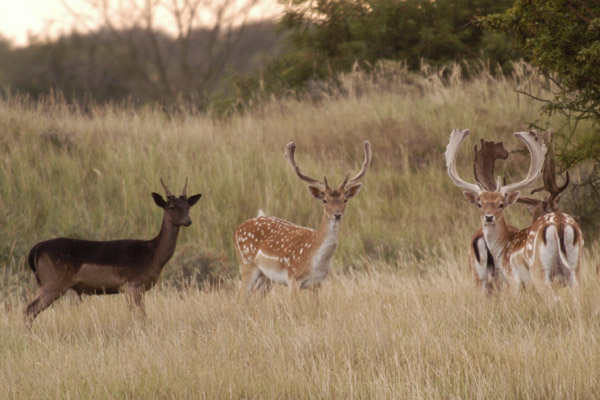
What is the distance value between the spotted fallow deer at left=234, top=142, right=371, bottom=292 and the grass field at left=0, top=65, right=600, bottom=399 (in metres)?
0.22

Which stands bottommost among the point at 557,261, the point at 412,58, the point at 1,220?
the point at 557,261

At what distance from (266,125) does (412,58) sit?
6.11 meters

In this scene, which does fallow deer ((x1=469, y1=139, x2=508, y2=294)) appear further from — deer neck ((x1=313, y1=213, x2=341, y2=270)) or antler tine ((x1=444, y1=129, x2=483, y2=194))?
deer neck ((x1=313, y1=213, x2=341, y2=270))

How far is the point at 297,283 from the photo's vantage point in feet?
22.1

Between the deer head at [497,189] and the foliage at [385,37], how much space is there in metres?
12.2

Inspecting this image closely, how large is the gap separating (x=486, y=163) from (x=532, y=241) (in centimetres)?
138

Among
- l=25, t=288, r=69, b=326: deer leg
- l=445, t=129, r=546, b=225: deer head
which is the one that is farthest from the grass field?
l=445, t=129, r=546, b=225: deer head

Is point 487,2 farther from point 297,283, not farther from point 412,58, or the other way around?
point 297,283

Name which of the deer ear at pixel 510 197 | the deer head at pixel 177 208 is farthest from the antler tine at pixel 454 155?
the deer head at pixel 177 208

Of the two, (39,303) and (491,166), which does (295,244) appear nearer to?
(491,166)

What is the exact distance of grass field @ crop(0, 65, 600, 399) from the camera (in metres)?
4.94

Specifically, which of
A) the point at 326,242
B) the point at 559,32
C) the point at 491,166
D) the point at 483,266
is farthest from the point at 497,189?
the point at 559,32

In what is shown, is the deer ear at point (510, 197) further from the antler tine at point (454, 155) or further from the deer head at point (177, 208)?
the deer head at point (177, 208)

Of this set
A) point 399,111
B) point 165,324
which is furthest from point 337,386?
point 399,111
